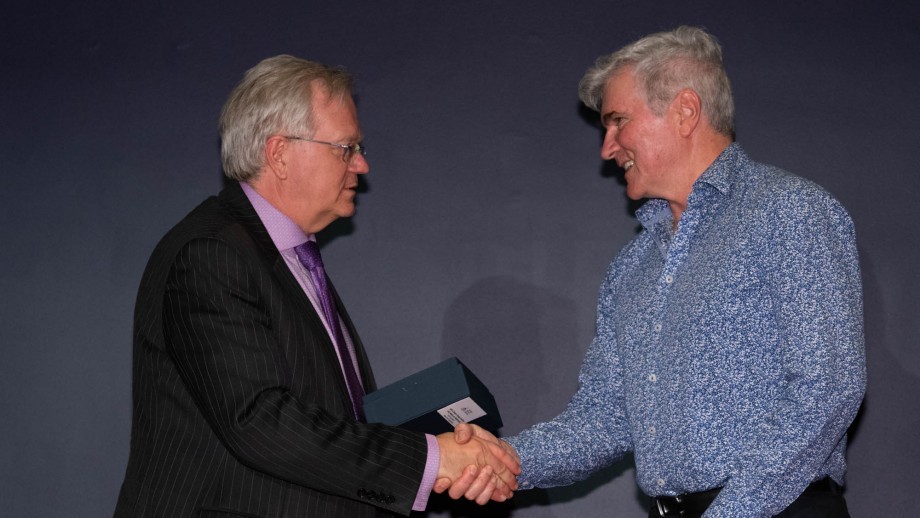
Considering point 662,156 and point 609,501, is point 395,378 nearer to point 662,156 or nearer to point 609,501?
point 609,501

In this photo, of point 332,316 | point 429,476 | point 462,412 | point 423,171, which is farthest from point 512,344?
point 429,476

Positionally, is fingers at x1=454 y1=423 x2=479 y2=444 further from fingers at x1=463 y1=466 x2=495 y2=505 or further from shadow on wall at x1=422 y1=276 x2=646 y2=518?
shadow on wall at x1=422 y1=276 x2=646 y2=518

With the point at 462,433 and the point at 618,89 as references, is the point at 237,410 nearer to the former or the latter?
the point at 462,433

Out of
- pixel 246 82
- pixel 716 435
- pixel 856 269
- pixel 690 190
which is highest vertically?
pixel 246 82

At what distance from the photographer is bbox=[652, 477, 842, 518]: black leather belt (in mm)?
1979

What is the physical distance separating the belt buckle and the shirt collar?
3.53 ft

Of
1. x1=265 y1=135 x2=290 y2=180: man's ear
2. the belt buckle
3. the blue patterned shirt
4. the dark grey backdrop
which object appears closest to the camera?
the blue patterned shirt

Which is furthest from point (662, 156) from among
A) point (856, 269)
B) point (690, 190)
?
point (856, 269)

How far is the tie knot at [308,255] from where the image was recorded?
2480 mm

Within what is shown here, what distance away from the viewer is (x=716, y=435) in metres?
2.02

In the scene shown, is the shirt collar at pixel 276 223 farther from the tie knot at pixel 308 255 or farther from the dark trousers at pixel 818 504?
the dark trousers at pixel 818 504

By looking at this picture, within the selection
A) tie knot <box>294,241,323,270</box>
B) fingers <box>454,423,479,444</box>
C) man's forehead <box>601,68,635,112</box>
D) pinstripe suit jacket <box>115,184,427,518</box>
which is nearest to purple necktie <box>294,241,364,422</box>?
tie knot <box>294,241,323,270</box>

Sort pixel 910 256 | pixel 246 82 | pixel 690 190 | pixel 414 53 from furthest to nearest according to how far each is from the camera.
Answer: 1. pixel 414 53
2. pixel 910 256
3. pixel 246 82
4. pixel 690 190

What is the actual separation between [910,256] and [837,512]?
4.34 feet
